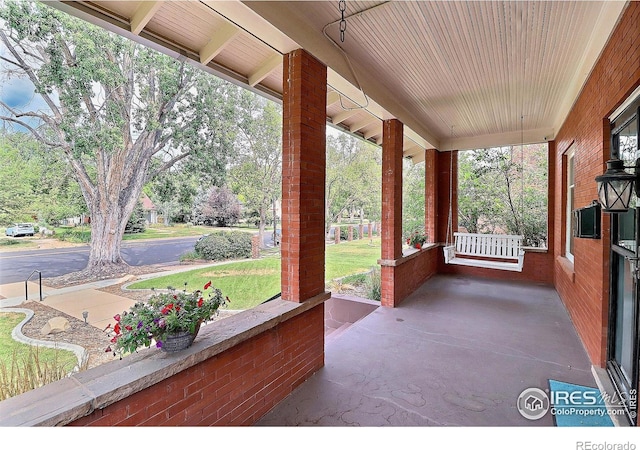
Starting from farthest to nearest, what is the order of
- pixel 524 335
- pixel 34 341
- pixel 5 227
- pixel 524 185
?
pixel 524 185 < pixel 524 335 < pixel 34 341 < pixel 5 227

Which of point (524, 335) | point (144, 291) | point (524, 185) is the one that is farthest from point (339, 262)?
point (144, 291)

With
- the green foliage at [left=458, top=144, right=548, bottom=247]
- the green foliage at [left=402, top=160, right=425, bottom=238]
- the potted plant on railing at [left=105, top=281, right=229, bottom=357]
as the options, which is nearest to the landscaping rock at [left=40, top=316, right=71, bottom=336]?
the potted plant on railing at [left=105, top=281, right=229, bottom=357]

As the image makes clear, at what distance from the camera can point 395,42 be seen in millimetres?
2852

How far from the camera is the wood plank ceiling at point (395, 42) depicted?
7.20ft

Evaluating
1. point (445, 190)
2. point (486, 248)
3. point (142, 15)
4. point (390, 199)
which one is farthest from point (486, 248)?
point (142, 15)

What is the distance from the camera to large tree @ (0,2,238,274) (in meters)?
1.88

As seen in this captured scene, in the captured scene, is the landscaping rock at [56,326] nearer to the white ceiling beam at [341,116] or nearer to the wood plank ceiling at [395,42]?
the wood plank ceiling at [395,42]

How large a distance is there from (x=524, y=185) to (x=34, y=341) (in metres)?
8.13

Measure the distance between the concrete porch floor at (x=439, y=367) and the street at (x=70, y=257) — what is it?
1.53 m

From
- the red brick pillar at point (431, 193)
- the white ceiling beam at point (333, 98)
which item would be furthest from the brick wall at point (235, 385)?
the red brick pillar at point (431, 193)
